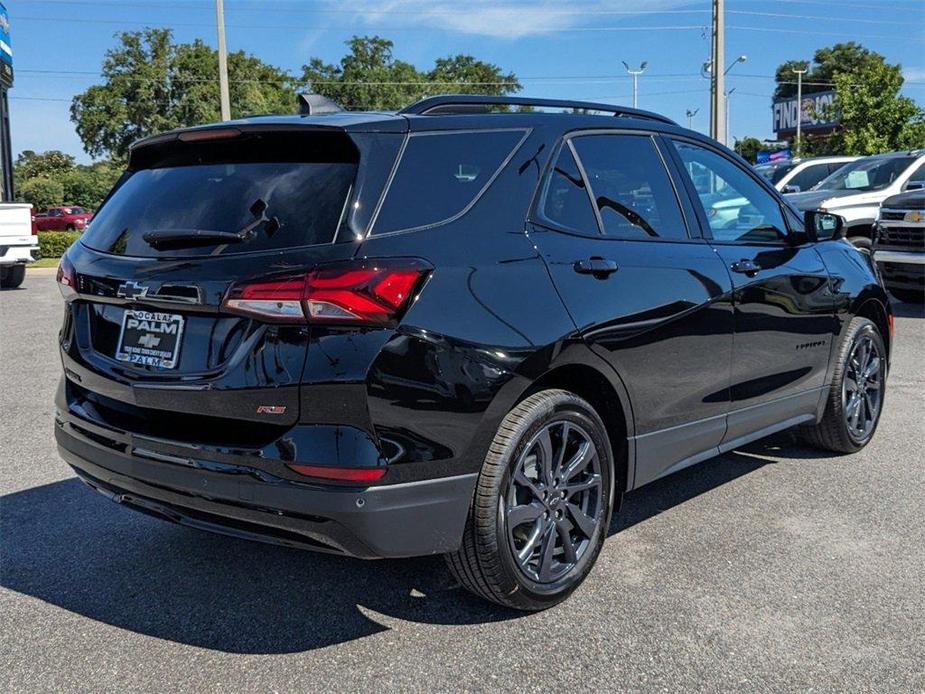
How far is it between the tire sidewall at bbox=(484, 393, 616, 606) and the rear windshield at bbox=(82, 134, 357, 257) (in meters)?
0.95

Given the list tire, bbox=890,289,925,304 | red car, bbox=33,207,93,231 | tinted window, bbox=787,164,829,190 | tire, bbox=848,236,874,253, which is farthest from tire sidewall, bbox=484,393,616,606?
red car, bbox=33,207,93,231

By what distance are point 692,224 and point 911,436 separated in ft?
8.71

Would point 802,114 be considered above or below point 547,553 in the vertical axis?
above

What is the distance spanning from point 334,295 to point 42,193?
77.6 m

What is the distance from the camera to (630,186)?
13.0ft

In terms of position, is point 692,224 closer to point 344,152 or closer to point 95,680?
point 344,152

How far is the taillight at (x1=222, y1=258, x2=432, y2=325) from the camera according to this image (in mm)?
2750

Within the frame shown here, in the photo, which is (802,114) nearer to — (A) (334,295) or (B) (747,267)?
(B) (747,267)

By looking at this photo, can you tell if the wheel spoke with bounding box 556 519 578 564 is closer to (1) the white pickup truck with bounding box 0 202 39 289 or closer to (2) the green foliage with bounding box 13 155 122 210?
(1) the white pickup truck with bounding box 0 202 39 289

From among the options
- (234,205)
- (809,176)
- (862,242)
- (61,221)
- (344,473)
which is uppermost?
(61,221)

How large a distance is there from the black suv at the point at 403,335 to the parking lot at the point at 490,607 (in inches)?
11.6

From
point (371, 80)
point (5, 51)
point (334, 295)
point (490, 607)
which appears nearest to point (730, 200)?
point (490, 607)

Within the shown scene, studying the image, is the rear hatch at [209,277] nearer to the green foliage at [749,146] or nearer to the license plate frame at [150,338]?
the license plate frame at [150,338]

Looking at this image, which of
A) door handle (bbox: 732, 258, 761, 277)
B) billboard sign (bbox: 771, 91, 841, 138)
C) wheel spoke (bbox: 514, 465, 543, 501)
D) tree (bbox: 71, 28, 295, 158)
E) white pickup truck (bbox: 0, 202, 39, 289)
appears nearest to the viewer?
wheel spoke (bbox: 514, 465, 543, 501)
